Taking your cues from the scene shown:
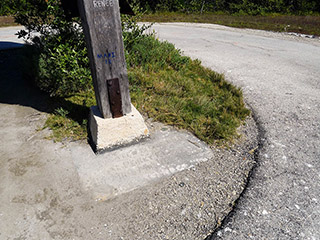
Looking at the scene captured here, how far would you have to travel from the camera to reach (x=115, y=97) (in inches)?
111

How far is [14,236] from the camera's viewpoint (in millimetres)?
2012

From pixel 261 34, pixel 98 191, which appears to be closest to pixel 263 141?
pixel 98 191

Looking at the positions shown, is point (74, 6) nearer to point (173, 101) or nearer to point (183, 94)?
point (173, 101)

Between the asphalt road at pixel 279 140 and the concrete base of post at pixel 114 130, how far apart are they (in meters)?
1.49

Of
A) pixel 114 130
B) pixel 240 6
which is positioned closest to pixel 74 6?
pixel 114 130

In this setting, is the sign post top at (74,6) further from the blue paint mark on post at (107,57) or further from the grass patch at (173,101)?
the grass patch at (173,101)

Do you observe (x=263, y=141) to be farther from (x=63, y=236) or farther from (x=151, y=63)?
(x=151, y=63)

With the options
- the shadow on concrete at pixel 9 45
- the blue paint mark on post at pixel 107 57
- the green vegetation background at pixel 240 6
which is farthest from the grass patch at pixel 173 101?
the green vegetation background at pixel 240 6

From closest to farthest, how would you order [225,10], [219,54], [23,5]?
[23,5], [219,54], [225,10]

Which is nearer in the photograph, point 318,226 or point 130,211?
point 318,226

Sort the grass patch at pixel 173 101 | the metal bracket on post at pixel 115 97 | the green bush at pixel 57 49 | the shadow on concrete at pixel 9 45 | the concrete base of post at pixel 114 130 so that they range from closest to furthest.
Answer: the metal bracket on post at pixel 115 97 → the concrete base of post at pixel 114 130 → the grass patch at pixel 173 101 → the green bush at pixel 57 49 → the shadow on concrete at pixel 9 45

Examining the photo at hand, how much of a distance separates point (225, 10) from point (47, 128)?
63.0 ft

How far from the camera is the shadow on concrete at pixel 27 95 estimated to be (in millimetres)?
3752

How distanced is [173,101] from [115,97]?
134cm
